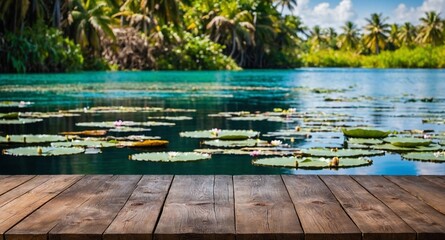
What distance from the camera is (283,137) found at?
7430 millimetres

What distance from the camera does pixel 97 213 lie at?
2904 millimetres

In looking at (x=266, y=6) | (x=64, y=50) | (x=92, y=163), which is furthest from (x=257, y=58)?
(x=92, y=163)

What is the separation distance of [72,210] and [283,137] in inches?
182

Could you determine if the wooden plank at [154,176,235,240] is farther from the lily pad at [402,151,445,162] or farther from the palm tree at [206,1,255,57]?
the palm tree at [206,1,255,57]

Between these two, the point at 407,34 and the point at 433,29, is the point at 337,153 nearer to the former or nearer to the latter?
the point at 433,29

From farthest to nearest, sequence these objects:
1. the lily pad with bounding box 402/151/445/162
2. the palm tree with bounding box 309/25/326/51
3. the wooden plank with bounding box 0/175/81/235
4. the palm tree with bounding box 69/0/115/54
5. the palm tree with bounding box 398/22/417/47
→ the palm tree with bounding box 309/25/326/51
the palm tree with bounding box 398/22/417/47
the palm tree with bounding box 69/0/115/54
the lily pad with bounding box 402/151/445/162
the wooden plank with bounding box 0/175/81/235

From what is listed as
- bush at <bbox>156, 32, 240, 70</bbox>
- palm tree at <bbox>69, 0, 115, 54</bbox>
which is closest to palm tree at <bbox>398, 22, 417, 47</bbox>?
bush at <bbox>156, 32, 240, 70</bbox>

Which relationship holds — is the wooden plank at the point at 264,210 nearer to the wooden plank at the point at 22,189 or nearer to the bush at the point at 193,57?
the wooden plank at the point at 22,189

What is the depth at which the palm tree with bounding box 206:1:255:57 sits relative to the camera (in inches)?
2072

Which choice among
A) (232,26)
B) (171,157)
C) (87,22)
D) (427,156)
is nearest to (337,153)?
(427,156)

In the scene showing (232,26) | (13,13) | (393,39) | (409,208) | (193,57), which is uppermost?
(393,39)

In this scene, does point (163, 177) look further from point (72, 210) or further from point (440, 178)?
point (440, 178)

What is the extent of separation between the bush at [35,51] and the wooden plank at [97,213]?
2875 centimetres

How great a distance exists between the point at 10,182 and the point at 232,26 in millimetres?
49504
